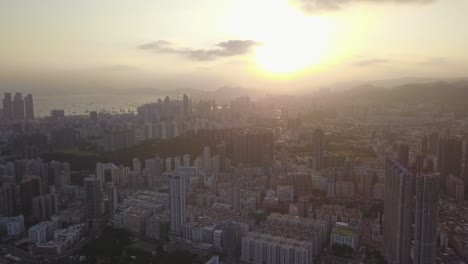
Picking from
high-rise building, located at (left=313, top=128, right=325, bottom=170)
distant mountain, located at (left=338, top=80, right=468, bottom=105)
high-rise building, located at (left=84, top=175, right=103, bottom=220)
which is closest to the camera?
high-rise building, located at (left=84, top=175, right=103, bottom=220)

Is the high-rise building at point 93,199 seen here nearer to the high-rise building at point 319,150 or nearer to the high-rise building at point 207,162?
the high-rise building at point 207,162

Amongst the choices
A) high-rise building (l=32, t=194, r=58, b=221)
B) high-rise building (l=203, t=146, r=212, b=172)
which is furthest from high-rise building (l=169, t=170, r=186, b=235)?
high-rise building (l=203, t=146, r=212, b=172)

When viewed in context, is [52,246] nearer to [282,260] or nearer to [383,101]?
[282,260]

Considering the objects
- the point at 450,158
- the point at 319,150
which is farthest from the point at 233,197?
the point at 450,158

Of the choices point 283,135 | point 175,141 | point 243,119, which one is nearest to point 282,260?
point 175,141

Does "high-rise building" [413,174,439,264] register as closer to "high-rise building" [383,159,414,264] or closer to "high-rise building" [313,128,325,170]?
"high-rise building" [383,159,414,264]

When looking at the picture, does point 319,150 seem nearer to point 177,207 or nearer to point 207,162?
point 207,162
